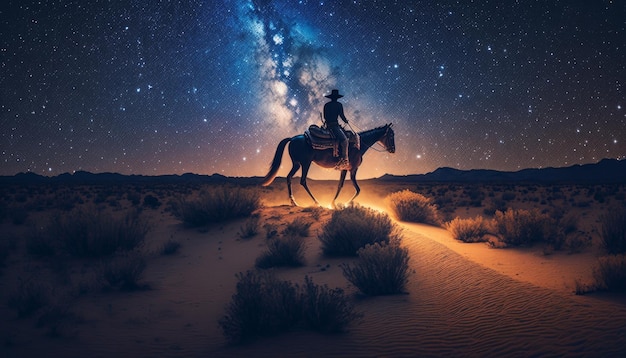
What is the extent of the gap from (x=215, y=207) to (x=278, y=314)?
8.90 metres

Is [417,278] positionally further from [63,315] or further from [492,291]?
[63,315]

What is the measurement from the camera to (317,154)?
14.8 m

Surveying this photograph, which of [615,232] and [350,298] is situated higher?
[615,232]

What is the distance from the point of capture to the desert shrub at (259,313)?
4895mm

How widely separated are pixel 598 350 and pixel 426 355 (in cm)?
192

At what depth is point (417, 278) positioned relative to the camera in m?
7.59

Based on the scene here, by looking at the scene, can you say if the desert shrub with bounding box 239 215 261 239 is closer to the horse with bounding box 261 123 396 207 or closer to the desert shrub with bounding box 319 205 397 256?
the desert shrub with bounding box 319 205 397 256

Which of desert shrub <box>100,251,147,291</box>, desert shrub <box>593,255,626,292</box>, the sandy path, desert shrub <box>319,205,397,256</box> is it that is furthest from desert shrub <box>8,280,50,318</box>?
desert shrub <box>593,255,626,292</box>

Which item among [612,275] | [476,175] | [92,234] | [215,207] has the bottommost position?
[612,275]

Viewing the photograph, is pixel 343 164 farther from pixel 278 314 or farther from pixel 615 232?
pixel 278 314

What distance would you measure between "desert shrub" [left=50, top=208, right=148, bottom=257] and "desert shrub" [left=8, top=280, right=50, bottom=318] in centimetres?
316

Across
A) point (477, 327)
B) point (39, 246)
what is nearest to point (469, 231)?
point (477, 327)

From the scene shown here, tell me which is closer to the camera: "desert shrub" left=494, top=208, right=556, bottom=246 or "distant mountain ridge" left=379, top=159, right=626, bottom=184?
"desert shrub" left=494, top=208, right=556, bottom=246

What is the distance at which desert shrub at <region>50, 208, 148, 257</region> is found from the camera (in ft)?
29.7
